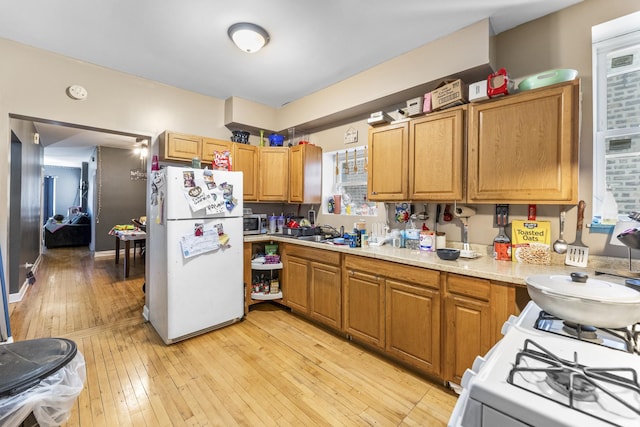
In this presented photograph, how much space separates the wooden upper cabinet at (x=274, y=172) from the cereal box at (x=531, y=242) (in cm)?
257

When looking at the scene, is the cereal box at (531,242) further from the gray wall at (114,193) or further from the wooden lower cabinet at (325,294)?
the gray wall at (114,193)

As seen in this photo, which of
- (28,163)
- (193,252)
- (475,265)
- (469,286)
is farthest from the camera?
(28,163)

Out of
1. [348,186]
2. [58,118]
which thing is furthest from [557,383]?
[58,118]

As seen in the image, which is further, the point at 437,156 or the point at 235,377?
the point at 437,156

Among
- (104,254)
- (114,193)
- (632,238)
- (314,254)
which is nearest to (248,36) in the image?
(314,254)

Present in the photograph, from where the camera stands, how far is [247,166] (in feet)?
11.8

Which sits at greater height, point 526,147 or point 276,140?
point 276,140

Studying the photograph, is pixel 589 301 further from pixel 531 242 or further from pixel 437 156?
pixel 437 156

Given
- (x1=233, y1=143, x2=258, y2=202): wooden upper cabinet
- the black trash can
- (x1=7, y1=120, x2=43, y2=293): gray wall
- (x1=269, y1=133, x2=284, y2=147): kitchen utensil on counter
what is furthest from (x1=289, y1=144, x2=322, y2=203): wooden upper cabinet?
(x1=7, y1=120, x2=43, y2=293): gray wall

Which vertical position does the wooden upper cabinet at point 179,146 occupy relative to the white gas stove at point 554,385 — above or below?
above

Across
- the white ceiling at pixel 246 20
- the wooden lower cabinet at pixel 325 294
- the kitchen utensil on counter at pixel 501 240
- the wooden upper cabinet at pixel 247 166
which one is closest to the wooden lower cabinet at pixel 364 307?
the wooden lower cabinet at pixel 325 294

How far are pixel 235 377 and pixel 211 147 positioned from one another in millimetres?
2526

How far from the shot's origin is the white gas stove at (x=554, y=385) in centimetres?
54

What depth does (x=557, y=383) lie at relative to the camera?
62 centimetres
